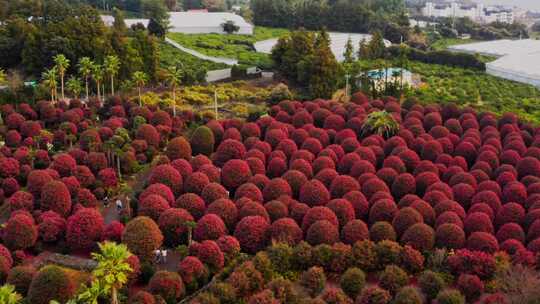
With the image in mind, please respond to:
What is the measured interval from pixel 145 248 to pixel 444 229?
1472 cm

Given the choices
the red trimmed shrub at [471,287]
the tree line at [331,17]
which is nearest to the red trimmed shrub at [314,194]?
the red trimmed shrub at [471,287]

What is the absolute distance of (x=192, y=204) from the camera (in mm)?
33531

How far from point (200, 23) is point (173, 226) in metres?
79.6

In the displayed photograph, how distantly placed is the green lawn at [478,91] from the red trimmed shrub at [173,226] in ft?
117

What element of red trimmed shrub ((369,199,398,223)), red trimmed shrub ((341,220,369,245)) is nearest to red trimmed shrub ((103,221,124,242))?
red trimmed shrub ((341,220,369,245))

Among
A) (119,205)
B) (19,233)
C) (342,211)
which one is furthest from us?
(119,205)

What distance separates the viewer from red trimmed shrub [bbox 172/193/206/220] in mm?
33438

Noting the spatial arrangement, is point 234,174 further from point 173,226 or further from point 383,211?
point 383,211

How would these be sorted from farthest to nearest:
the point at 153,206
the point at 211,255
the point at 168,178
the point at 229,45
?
1. the point at 229,45
2. the point at 168,178
3. the point at 153,206
4. the point at 211,255

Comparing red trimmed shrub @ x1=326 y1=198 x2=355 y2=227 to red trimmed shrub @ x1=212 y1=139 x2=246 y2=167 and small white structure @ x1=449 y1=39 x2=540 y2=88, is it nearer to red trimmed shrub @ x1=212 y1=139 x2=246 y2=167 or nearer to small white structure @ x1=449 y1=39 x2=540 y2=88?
red trimmed shrub @ x1=212 y1=139 x2=246 y2=167

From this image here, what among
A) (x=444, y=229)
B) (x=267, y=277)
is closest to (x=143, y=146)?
(x=267, y=277)

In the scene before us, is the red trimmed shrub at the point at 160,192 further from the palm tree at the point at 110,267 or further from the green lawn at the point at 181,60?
the green lawn at the point at 181,60

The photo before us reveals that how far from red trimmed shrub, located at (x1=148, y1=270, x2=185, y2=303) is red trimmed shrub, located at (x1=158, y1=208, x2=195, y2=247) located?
198 inches

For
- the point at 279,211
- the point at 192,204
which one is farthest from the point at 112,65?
the point at 279,211
